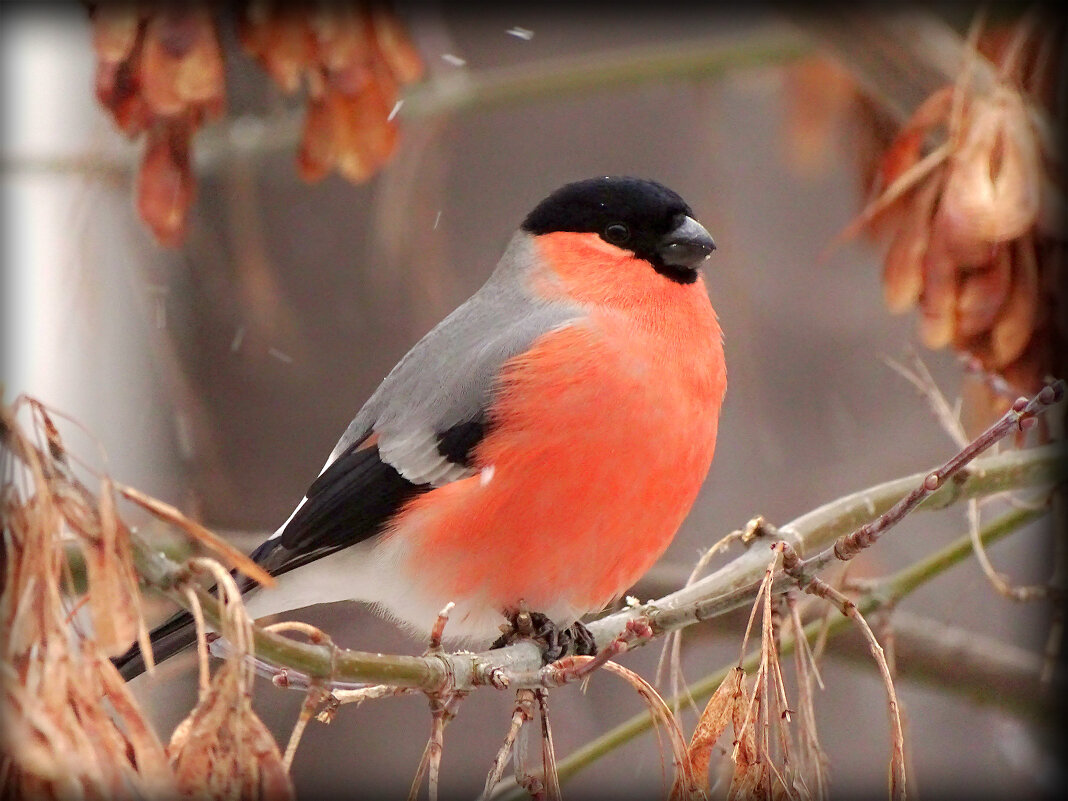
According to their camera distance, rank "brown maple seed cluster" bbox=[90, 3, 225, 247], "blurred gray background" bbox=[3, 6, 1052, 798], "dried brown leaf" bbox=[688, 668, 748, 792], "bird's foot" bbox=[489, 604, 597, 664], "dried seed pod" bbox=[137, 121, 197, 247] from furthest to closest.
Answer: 1. "blurred gray background" bbox=[3, 6, 1052, 798]
2. "bird's foot" bbox=[489, 604, 597, 664]
3. "dried seed pod" bbox=[137, 121, 197, 247]
4. "brown maple seed cluster" bbox=[90, 3, 225, 247]
5. "dried brown leaf" bbox=[688, 668, 748, 792]

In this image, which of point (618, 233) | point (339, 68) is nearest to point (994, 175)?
point (618, 233)

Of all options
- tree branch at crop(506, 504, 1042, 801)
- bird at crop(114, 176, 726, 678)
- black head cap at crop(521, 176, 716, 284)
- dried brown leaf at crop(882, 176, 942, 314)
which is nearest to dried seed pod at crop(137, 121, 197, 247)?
bird at crop(114, 176, 726, 678)

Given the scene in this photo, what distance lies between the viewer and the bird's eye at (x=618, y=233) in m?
1.87

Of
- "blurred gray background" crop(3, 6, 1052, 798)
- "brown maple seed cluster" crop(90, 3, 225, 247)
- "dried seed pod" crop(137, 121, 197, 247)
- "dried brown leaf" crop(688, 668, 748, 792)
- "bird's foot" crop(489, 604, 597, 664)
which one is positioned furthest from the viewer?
"blurred gray background" crop(3, 6, 1052, 798)

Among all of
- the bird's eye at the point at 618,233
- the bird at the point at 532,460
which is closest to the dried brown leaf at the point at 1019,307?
the bird at the point at 532,460

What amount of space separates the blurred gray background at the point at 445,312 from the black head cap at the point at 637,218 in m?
0.30

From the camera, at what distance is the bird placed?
165 centimetres

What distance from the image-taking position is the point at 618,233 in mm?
1871

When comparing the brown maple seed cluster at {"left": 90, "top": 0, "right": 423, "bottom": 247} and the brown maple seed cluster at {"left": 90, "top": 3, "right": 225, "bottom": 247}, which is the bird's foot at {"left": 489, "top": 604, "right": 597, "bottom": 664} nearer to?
the brown maple seed cluster at {"left": 90, "top": 0, "right": 423, "bottom": 247}

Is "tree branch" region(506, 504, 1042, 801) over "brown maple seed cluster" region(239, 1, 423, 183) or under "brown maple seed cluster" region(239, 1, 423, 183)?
under

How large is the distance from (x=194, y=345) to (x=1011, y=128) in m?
1.92

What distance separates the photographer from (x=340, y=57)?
1514mm

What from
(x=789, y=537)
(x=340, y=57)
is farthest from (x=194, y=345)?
(x=789, y=537)

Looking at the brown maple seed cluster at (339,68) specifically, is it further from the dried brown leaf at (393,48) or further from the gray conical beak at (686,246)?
the gray conical beak at (686,246)
